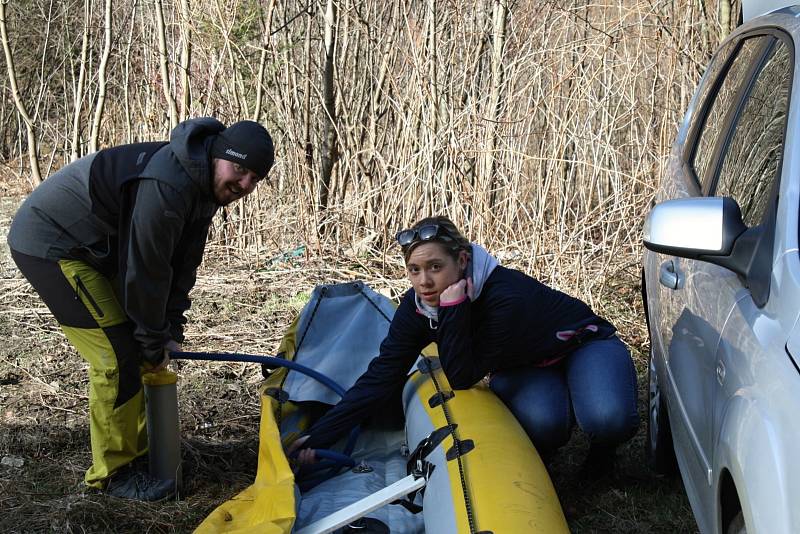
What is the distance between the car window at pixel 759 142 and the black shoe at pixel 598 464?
1238mm

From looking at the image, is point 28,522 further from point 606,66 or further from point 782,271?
point 606,66

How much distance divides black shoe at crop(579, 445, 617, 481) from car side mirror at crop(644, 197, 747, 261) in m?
1.59

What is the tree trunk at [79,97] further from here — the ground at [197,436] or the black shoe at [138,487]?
the black shoe at [138,487]

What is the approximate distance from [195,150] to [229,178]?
162 mm

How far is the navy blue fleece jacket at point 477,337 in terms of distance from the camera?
328 cm

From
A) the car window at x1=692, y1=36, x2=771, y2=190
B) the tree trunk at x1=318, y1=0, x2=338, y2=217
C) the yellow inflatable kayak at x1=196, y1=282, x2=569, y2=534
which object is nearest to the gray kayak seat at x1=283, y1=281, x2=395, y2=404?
the yellow inflatable kayak at x1=196, y1=282, x2=569, y2=534

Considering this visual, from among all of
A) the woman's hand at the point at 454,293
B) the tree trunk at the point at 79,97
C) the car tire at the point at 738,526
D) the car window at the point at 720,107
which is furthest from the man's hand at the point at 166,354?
the tree trunk at the point at 79,97

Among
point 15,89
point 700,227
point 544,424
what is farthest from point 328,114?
point 700,227

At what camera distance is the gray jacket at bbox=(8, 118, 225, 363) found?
3197mm

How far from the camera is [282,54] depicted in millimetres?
7062

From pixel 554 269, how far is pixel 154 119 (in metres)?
3.98

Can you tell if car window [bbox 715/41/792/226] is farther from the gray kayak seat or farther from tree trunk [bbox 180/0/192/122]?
tree trunk [bbox 180/0/192/122]

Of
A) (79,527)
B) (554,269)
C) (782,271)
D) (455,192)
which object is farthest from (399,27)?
(782,271)

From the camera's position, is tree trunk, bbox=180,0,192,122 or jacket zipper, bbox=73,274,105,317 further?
tree trunk, bbox=180,0,192,122
